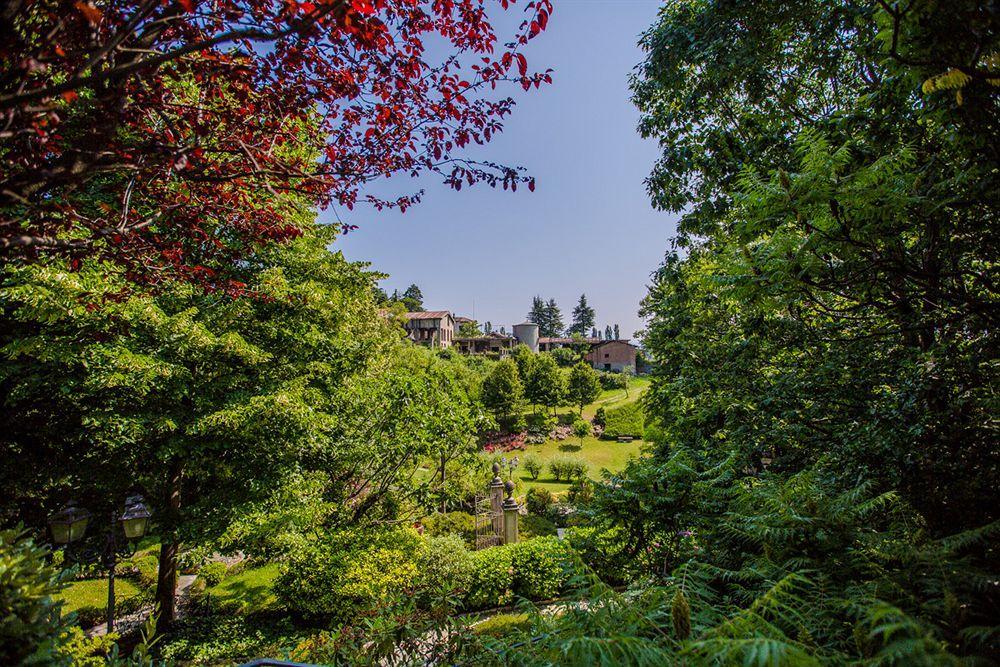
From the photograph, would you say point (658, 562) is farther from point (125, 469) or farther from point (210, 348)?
point (125, 469)

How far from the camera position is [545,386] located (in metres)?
34.2

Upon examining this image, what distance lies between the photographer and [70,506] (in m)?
6.03

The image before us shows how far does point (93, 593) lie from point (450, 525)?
32.5 feet

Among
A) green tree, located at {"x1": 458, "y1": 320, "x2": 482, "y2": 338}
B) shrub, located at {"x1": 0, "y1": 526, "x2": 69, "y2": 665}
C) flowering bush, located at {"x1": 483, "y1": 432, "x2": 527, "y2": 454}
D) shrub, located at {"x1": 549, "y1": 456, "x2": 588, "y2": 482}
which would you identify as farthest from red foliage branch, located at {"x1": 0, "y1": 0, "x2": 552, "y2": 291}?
green tree, located at {"x1": 458, "y1": 320, "x2": 482, "y2": 338}

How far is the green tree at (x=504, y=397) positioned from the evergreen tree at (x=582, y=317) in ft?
211

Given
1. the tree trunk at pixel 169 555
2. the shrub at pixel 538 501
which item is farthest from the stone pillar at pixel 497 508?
the tree trunk at pixel 169 555

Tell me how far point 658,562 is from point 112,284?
287 inches

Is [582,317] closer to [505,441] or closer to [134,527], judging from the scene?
[505,441]

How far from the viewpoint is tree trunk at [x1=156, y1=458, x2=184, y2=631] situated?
271 inches

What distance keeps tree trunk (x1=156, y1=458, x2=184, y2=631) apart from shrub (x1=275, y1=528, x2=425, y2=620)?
2.00m

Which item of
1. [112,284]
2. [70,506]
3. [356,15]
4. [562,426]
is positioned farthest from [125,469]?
[562,426]

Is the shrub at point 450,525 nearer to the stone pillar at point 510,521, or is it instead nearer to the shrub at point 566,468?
the stone pillar at point 510,521

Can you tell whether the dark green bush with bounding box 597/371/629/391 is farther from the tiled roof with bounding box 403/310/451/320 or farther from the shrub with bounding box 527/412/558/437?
the tiled roof with bounding box 403/310/451/320

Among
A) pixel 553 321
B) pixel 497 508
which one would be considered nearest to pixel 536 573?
pixel 497 508
